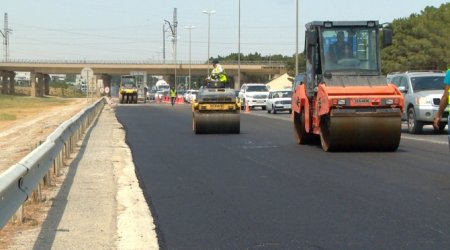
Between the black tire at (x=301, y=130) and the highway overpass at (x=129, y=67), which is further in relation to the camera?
the highway overpass at (x=129, y=67)

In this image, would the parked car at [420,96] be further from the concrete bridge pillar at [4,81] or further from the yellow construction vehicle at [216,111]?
the concrete bridge pillar at [4,81]

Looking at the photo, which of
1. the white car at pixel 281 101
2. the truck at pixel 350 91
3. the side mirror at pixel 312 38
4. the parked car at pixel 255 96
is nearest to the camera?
the truck at pixel 350 91

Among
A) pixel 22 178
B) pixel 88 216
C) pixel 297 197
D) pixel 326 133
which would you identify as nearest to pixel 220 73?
pixel 326 133

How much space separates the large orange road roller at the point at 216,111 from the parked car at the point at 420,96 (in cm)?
502

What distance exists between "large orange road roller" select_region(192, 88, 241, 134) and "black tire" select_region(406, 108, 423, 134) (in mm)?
5476

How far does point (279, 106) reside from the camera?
44.0 metres

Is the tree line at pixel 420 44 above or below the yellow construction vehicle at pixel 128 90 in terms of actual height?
above

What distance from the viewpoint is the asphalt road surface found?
23.4 ft

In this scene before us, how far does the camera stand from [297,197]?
31.5ft

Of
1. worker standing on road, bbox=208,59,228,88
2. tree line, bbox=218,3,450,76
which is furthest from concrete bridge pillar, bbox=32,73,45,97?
worker standing on road, bbox=208,59,228,88

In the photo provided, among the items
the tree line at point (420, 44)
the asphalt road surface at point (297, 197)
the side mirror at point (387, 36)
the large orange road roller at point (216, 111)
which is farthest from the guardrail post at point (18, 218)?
the tree line at point (420, 44)

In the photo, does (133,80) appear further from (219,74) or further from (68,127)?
(68,127)

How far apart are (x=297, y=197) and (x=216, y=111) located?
1322 centimetres

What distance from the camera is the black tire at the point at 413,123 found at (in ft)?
71.6
